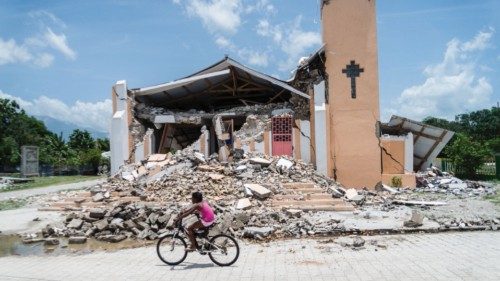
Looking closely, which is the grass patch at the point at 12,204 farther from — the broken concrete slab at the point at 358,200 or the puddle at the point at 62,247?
the broken concrete slab at the point at 358,200

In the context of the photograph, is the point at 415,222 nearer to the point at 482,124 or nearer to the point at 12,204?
the point at 12,204

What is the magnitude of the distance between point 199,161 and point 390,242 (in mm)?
9625

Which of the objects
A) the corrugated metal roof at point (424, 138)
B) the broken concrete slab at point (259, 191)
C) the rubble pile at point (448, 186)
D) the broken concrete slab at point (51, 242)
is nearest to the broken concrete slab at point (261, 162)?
the broken concrete slab at point (259, 191)

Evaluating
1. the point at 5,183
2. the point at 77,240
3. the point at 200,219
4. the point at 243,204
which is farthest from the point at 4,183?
the point at 200,219

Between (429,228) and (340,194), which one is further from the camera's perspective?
(340,194)

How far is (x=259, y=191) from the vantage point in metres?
14.6

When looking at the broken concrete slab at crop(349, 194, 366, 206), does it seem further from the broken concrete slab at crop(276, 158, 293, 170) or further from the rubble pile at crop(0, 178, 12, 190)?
the rubble pile at crop(0, 178, 12, 190)

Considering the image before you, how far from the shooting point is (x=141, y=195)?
50.7 feet

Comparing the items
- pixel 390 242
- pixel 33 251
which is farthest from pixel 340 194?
pixel 33 251

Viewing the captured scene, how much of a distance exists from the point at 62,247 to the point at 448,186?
697 inches

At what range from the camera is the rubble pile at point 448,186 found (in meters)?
19.5

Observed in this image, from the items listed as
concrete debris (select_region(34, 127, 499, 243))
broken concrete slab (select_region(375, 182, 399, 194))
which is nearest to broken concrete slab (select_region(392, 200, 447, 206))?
concrete debris (select_region(34, 127, 499, 243))

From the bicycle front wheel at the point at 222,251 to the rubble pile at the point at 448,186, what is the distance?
46.9 ft

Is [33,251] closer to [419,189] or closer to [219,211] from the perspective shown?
[219,211]
